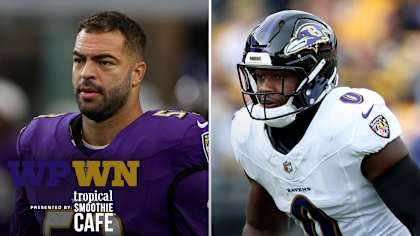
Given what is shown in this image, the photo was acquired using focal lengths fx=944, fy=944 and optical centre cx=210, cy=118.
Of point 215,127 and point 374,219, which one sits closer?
point 374,219

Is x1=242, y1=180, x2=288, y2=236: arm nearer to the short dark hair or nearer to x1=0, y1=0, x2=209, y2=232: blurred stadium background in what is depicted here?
x1=0, y1=0, x2=209, y2=232: blurred stadium background

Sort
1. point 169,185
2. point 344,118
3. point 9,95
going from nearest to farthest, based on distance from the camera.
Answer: point 344,118 → point 169,185 → point 9,95

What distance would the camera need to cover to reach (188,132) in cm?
226

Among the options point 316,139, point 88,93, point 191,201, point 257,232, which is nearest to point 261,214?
point 257,232

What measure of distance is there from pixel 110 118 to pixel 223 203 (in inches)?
49.7

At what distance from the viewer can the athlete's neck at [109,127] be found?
2324 millimetres

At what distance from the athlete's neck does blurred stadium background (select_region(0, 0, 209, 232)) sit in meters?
0.04

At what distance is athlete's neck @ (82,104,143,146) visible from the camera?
2324mm

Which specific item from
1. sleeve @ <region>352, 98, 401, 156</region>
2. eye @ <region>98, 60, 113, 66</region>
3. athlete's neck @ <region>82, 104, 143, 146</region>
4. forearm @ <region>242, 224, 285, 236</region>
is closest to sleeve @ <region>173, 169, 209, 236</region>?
forearm @ <region>242, 224, 285, 236</region>

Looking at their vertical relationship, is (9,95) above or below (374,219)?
above

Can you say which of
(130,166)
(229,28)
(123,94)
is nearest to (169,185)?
(130,166)

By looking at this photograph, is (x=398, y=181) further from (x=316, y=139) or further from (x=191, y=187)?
(x=191, y=187)

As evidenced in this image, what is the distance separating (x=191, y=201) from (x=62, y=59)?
517 mm

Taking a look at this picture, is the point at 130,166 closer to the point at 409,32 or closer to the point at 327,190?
the point at 327,190
